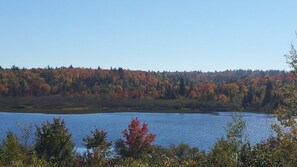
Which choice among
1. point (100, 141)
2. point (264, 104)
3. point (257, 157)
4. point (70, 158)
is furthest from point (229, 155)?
point (264, 104)

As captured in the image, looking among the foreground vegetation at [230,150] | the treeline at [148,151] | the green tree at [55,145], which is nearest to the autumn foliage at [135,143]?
the treeline at [148,151]

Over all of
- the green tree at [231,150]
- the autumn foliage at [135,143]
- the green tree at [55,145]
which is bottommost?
the autumn foliage at [135,143]

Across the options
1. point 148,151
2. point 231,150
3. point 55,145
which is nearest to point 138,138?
point 148,151

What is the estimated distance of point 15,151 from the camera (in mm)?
41031

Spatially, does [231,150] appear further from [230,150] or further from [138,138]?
[138,138]

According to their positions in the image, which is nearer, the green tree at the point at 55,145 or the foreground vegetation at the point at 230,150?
the foreground vegetation at the point at 230,150

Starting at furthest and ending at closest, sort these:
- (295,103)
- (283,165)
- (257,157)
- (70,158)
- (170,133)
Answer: (170,133), (70,158), (257,157), (283,165), (295,103)

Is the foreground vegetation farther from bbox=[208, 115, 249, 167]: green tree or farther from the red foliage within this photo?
the red foliage

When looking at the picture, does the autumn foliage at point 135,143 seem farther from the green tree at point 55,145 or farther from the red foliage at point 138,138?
the green tree at point 55,145

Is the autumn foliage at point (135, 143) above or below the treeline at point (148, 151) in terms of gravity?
below

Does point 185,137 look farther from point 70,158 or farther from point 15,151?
point 15,151

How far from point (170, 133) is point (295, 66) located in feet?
289

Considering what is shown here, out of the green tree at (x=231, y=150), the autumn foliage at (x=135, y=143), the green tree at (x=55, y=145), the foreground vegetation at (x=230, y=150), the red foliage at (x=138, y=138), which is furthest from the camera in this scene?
the red foliage at (x=138, y=138)

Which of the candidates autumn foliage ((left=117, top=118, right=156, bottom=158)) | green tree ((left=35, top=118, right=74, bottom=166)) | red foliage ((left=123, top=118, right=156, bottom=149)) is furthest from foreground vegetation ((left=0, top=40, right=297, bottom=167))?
red foliage ((left=123, top=118, right=156, bottom=149))
